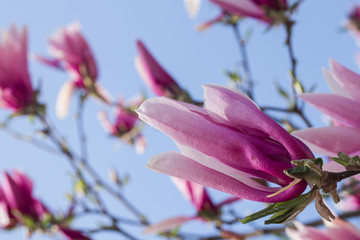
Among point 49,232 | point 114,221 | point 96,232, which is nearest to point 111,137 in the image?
point 49,232

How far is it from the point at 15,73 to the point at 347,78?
108 cm

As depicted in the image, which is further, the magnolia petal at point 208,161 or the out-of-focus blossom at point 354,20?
the out-of-focus blossom at point 354,20

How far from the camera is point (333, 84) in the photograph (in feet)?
1.44

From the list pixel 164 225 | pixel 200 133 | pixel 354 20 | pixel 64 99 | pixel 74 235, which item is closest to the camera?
pixel 200 133

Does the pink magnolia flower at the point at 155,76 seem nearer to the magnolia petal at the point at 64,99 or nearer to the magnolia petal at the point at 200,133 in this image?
the magnolia petal at the point at 64,99

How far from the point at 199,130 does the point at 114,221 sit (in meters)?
0.97

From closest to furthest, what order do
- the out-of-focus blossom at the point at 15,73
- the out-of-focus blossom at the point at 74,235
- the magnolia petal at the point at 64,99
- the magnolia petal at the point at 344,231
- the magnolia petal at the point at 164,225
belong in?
the magnolia petal at the point at 344,231
the magnolia petal at the point at 164,225
the out-of-focus blossom at the point at 74,235
the out-of-focus blossom at the point at 15,73
the magnolia petal at the point at 64,99

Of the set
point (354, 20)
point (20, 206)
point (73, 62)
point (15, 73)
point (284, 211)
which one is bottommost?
point (284, 211)

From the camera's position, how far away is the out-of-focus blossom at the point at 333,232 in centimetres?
60

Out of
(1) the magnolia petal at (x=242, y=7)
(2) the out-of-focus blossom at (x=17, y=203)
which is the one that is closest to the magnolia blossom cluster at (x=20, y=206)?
(2) the out-of-focus blossom at (x=17, y=203)

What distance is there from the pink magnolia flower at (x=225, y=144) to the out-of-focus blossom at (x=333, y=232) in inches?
11.9

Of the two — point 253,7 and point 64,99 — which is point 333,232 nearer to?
point 253,7

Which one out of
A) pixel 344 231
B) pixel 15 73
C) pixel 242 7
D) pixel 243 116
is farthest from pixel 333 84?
pixel 15 73

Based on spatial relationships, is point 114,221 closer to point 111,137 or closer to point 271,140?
point 111,137
